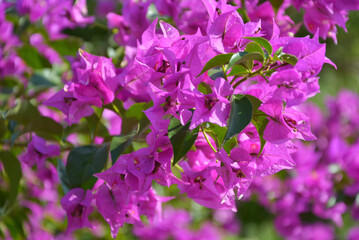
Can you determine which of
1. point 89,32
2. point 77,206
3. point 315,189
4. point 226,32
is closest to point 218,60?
point 226,32

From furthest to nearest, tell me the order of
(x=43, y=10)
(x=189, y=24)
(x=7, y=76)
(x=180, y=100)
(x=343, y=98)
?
(x=343, y=98)
(x=7, y=76)
(x=43, y=10)
(x=189, y=24)
(x=180, y=100)

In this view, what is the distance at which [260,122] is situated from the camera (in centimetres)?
58

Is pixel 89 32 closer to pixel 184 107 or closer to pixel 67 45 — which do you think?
pixel 67 45

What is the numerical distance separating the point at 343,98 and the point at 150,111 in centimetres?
214

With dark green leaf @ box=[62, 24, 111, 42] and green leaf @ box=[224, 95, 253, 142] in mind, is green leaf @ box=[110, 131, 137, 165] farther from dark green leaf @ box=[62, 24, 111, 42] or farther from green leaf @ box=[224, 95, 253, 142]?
dark green leaf @ box=[62, 24, 111, 42]

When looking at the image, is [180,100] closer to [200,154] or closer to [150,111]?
[150,111]

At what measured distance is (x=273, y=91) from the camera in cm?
58

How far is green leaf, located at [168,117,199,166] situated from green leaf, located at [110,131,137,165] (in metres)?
0.11

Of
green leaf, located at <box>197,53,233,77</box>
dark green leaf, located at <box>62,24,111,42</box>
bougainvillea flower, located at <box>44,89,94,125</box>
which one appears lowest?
dark green leaf, located at <box>62,24,111,42</box>

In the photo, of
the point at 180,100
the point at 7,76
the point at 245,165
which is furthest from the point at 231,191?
the point at 7,76

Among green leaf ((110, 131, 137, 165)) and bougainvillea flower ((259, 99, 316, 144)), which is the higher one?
bougainvillea flower ((259, 99, 316, 144))

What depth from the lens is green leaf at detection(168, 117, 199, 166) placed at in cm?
55

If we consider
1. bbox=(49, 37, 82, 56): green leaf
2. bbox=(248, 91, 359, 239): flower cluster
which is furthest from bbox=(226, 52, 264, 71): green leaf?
bbox=(248, 91, 359, 239): flower cluster

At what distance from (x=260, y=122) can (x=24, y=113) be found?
0.51m
